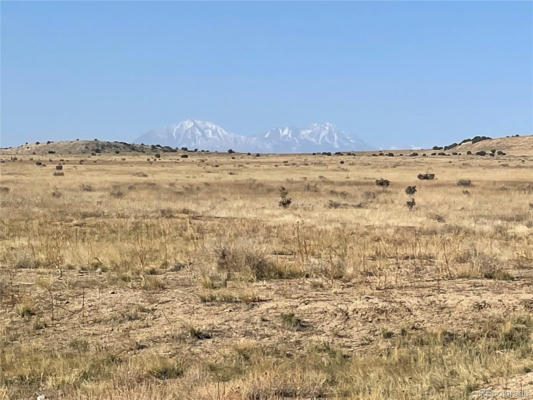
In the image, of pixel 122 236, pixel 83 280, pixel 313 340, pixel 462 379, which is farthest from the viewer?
Result: pixel 122 236

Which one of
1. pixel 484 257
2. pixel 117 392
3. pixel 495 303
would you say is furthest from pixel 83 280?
pixel 484 257

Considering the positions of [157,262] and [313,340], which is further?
[157,262]

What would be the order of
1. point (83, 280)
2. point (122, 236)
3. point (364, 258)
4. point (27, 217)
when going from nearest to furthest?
point (83, 280) < point (364, 258) < point (122, 236) < point (27, 217)

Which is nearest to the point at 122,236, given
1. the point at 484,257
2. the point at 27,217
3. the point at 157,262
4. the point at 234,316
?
the point at 157,262

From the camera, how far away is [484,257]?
12.9 m

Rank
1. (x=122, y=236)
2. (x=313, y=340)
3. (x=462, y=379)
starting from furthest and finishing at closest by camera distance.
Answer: (x=122, y=236)
(x=313, y=340)
(x=462, y=379)

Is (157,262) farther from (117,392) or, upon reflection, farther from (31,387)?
(117,392)

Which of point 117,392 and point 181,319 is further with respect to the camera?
point 181,319

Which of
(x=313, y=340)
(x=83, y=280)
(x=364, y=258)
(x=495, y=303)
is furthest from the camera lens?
(x=364, y=258)

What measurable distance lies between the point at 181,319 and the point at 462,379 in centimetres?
461

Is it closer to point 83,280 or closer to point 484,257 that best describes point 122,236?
point 83,280

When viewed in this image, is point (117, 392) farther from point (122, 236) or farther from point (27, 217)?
point (27, 217)

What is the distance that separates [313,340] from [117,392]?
11.1ft

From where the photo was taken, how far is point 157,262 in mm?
13484
